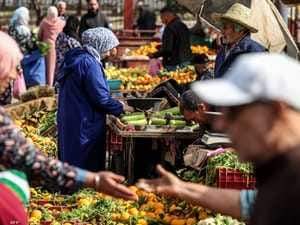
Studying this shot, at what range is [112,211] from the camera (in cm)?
627

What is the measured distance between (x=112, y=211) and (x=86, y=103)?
1.38m

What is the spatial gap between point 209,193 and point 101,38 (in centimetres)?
408

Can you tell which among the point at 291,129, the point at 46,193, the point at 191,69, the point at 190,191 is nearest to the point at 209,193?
the point at 190,191

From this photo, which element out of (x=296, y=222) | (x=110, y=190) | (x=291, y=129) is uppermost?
(x=291, y=129)

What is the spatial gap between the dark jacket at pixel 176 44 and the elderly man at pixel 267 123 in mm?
10198

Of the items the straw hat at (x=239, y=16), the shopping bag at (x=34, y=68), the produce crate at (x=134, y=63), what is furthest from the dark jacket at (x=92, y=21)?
the straw hat at (x=239, y=16)

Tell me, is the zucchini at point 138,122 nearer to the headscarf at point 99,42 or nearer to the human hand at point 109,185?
the headscarf at point 99,42

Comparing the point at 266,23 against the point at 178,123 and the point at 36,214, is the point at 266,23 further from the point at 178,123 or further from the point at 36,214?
the point at 36,214

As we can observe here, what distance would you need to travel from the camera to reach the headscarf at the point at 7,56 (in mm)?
3551

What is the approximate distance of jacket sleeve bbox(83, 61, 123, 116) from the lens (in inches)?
284

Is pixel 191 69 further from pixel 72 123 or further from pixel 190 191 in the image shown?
pixel 190 191

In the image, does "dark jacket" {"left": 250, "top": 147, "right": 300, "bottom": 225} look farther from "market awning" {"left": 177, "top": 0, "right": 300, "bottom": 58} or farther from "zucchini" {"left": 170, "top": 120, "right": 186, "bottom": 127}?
"market awning" {"left": 177, "top": 0, "right": 300, "bottom": 58}

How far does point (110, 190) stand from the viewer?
3625 mm

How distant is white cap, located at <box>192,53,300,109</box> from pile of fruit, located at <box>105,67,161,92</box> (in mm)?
8915
